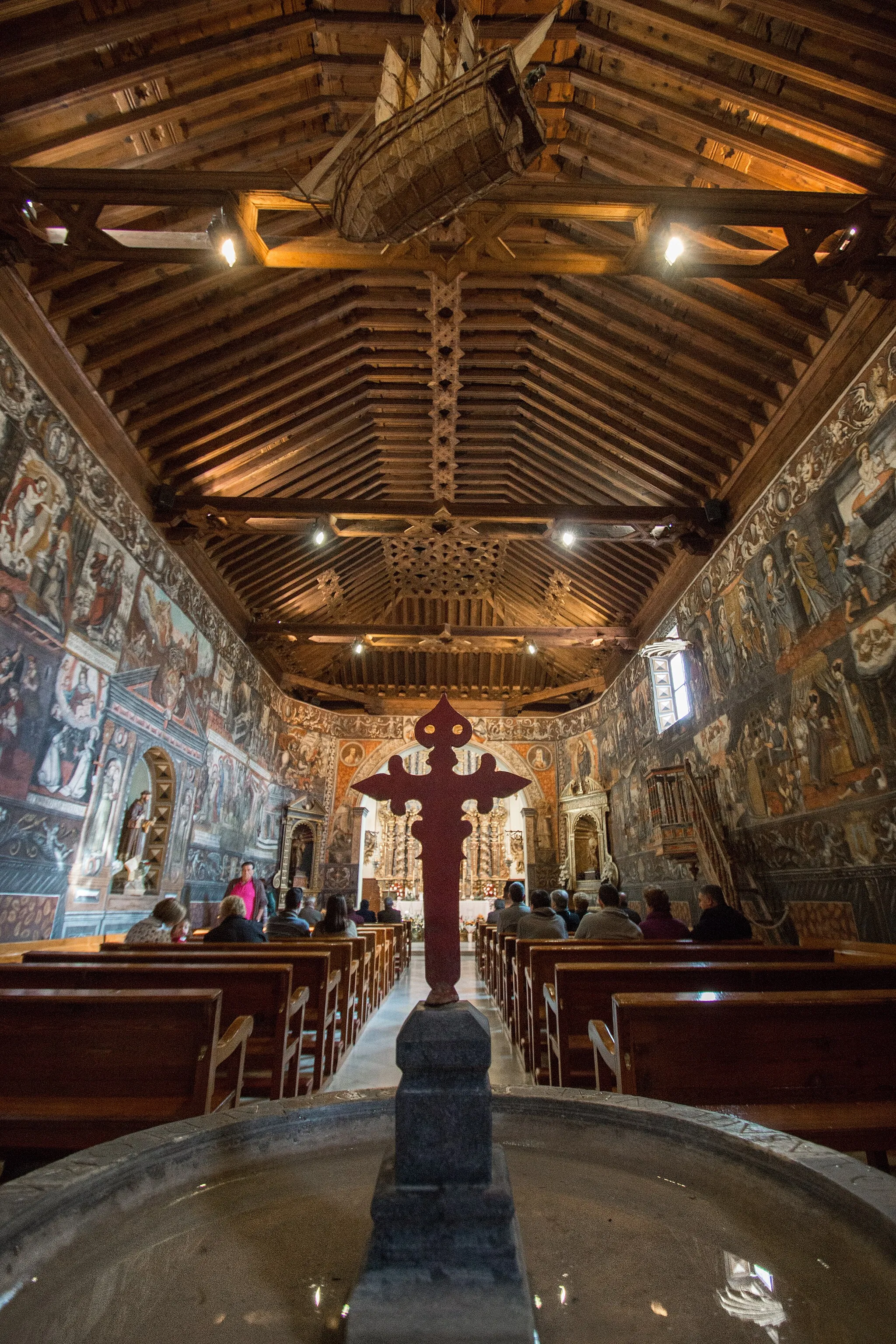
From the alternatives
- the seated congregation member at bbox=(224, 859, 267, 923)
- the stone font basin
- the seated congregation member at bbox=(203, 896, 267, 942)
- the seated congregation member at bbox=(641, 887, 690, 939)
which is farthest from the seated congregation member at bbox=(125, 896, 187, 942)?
the stone font basin

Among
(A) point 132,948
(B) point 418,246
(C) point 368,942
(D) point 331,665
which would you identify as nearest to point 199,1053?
(A) point 132,948

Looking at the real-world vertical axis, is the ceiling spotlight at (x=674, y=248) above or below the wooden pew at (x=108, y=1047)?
above

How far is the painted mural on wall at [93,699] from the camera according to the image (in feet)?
19.5

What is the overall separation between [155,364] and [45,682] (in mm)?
A: 3794

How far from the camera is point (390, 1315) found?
931 millimetres

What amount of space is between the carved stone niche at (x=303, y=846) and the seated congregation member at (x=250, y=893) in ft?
10.9

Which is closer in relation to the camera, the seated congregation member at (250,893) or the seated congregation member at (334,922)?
the seated congregation member at (334,922)

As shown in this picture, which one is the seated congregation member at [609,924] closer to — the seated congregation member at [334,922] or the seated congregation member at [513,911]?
the seated congregation member at [513,911]

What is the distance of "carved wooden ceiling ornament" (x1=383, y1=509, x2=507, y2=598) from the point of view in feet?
45.3

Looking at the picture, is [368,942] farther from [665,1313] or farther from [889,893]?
[665,1313]

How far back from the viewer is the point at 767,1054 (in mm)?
2551

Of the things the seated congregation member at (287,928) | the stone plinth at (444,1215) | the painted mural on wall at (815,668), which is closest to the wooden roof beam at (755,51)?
the painted mural on wall at (815,668)

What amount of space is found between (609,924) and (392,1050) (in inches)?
84.4

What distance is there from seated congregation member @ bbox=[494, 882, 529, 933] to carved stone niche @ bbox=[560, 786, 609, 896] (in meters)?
7.58
